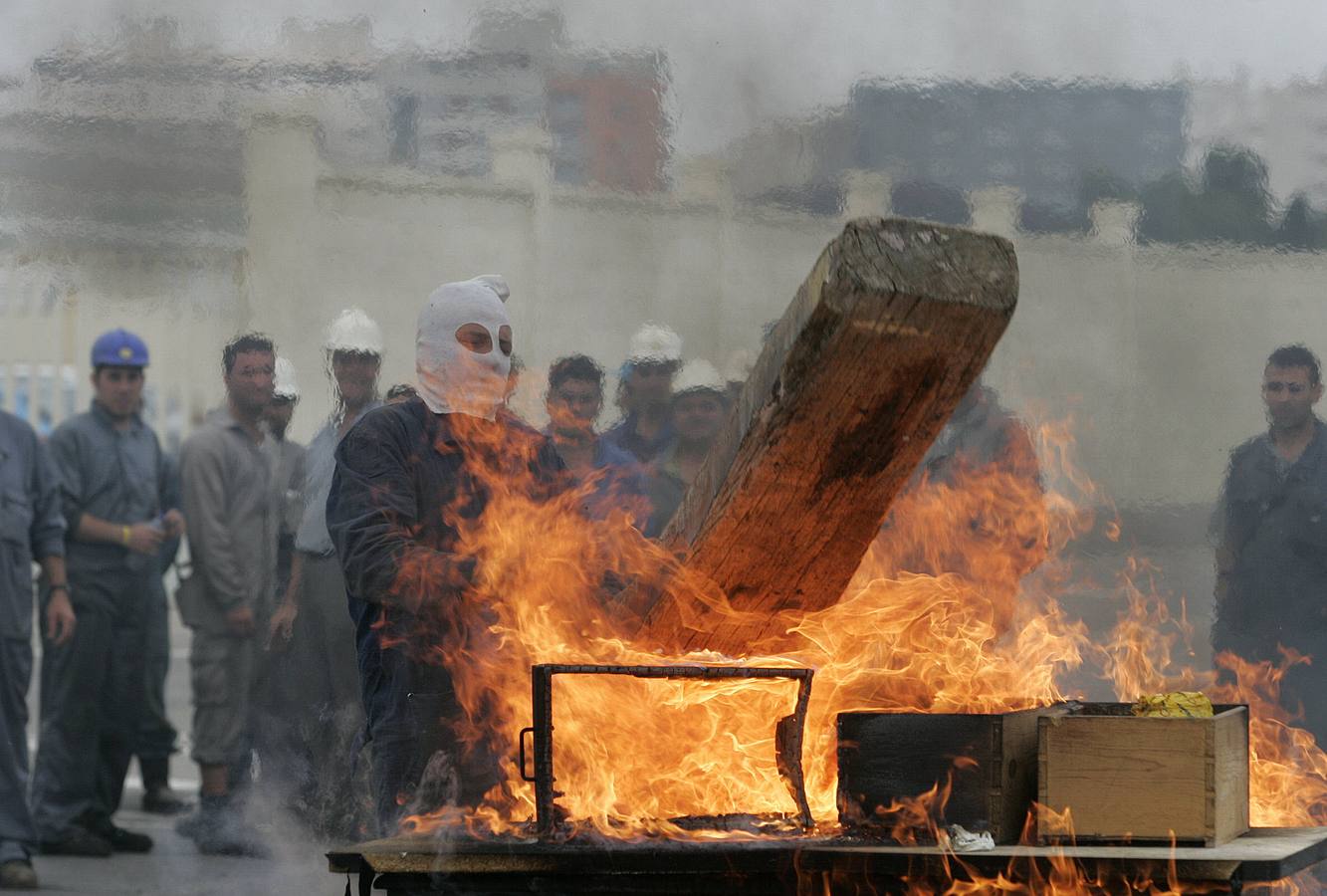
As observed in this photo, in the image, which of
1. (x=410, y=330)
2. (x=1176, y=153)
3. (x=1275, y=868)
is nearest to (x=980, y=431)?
(x=1176, y=153)

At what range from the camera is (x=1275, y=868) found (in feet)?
8.24

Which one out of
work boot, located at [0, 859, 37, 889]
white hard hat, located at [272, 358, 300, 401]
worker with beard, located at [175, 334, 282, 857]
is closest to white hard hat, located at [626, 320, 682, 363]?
white hard hat, located at [272, 358, 300, 401]

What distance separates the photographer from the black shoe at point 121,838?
5121mm

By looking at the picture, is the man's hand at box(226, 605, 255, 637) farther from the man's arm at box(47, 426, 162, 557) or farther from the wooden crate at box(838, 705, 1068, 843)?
the wooden crate at box(838, 705, 1068, 843)

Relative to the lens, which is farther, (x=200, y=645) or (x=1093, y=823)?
(x=200, y=645)

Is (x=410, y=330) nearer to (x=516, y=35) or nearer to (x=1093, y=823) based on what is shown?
(x=516, y=35)

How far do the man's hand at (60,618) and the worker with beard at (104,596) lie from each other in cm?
3

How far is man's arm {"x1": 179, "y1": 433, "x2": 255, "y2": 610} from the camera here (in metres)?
5.24

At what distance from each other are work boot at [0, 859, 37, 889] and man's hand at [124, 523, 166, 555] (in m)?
1.00

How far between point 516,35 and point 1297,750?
3183 millimetres

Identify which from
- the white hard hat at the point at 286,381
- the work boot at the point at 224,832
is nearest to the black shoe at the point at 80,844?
the work boot at the point at 224,832

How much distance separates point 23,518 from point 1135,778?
367 cm

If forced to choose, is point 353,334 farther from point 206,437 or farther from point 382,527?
point 382,527

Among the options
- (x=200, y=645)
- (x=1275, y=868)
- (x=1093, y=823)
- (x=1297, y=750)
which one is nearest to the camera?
(x=1275, y=868)
